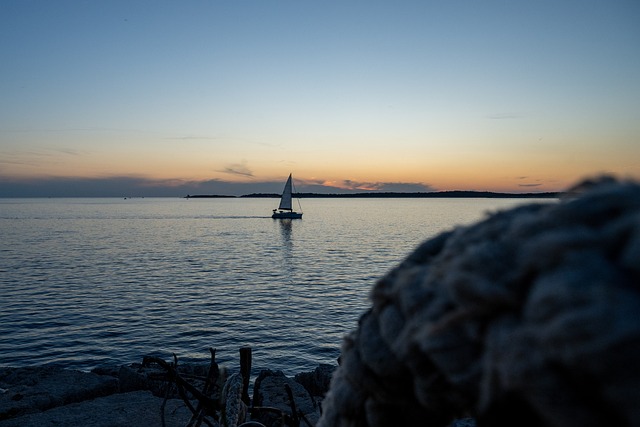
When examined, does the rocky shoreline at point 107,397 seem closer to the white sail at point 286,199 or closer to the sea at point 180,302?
the sea at point 180,302

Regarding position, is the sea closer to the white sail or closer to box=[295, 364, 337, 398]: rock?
box=[295, 364, 337, 398]: rock

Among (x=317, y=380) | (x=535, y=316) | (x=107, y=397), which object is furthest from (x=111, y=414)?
(x=535, y=316)

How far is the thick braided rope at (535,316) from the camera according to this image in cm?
73

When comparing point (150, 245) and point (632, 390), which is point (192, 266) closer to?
point (150, 245)

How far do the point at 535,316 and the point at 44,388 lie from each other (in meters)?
19.2

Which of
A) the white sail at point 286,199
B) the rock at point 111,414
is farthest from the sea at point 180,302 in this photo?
the white sail at point 286,199

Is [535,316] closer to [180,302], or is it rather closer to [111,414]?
[111,414]

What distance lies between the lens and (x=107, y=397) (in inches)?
603

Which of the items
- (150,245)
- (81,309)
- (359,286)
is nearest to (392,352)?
(81,309)

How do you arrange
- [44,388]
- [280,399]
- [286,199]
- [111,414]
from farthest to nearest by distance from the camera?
[286,199] < [44,388] < [280,399] < [111,414]

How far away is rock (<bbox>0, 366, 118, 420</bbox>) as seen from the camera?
47.1ft

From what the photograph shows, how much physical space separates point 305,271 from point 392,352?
173ft

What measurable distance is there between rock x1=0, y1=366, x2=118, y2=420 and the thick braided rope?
1656 centimetres

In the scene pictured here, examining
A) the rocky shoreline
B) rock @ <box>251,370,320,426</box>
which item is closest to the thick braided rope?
the rocky shoreline
